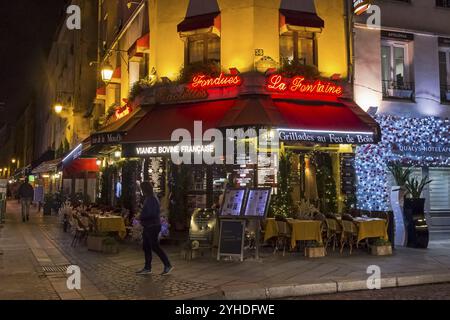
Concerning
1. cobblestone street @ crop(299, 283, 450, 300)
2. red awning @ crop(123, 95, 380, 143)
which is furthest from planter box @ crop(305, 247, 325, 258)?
red awning @ crop(123, 95, 380, 143)

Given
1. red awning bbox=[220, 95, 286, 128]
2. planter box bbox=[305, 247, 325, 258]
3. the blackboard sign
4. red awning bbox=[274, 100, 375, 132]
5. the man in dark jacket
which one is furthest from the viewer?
red awning bbox=[274, 100, 375, 132]

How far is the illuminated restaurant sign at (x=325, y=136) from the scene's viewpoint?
1300 centimetres

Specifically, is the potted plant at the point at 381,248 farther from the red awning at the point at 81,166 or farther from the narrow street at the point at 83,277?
the red awning at the point at 81,166

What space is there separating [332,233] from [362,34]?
6934 millimetres

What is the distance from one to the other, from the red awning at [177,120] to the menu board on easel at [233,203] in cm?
236

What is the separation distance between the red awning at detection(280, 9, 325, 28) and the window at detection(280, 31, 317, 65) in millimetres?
594

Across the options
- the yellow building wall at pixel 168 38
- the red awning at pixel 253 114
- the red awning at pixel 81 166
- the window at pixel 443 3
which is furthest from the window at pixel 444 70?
the red awning at pixel 81 166

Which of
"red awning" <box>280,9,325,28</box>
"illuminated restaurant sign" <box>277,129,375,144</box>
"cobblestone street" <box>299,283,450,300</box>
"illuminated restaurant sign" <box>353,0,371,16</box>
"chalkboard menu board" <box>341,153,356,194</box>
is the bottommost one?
"cobblestone street" <box>299,283,450,300</box>

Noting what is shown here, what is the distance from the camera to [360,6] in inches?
585

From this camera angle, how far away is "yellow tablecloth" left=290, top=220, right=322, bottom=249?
37.9 feet

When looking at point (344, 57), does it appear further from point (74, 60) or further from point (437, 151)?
point (74, 60)

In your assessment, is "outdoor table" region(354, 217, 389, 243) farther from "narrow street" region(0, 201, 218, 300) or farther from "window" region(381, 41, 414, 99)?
"window" region(381, 41, 414, 99)

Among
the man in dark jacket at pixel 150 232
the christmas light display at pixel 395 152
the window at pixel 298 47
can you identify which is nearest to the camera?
the man in dark jacket at pixel 150 232

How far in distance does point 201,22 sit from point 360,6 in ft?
16.1
